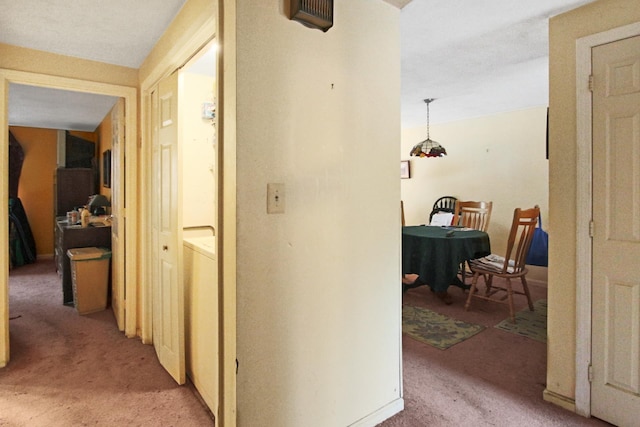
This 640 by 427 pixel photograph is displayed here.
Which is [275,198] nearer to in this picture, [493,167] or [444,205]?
[493,167]

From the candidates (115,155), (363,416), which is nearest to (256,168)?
(363,416)

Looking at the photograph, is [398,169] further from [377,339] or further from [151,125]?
[151,125]

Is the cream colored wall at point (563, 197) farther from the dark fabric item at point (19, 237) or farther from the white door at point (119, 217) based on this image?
the dark fabric item at point (19, 237)

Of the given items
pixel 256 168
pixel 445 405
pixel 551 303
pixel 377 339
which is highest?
pixel 256 168

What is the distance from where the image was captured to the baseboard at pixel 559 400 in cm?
188

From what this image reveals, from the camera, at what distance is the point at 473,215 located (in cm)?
456

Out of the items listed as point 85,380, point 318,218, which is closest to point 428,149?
point 318,218

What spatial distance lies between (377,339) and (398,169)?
2.89ft

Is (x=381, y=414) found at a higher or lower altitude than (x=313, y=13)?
lower

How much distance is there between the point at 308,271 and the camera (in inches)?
59.0

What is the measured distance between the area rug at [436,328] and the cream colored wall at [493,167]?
85.6 inches

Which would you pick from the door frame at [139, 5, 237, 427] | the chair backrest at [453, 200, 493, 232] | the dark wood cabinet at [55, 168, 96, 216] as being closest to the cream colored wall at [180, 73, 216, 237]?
the door frame at [139, 5, 237, 427]

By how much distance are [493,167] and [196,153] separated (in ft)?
13.4

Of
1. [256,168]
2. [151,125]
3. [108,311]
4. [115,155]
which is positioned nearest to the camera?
[256,168]
